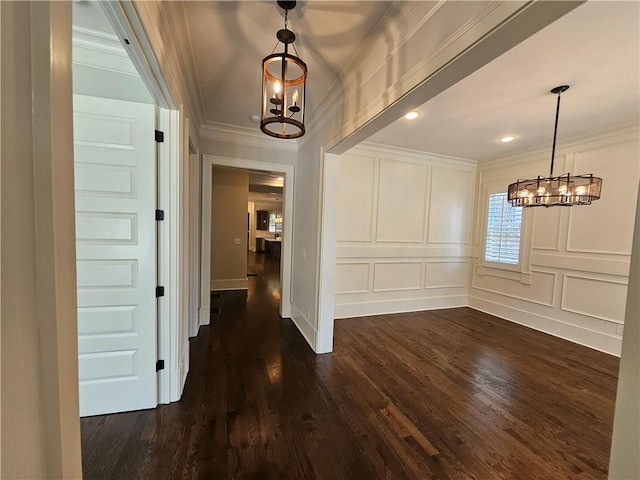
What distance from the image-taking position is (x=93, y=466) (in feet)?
5.09

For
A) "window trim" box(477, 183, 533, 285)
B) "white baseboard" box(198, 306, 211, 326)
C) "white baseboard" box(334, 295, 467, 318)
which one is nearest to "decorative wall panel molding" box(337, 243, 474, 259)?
"window trim" box(477, 183, 533, 285)

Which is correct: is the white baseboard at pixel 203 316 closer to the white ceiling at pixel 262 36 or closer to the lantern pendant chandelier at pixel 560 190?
the white ceiling at pixel 262 36

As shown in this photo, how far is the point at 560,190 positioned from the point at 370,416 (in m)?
2.78

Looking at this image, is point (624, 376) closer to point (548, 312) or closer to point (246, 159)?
point (246, 159)

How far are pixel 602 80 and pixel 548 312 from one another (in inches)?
121

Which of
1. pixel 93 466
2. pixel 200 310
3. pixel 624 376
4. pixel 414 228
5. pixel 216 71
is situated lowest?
pixel 93 466

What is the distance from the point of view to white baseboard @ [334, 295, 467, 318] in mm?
4230

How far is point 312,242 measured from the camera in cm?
322

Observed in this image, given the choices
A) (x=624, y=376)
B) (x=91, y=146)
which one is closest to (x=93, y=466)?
(x=91, y=146)

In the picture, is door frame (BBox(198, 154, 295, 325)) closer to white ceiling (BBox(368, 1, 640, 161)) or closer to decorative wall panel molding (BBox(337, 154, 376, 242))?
decorative wall panel molding (BBox(337, 154, 376, 242))

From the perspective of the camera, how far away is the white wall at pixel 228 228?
17.9ft

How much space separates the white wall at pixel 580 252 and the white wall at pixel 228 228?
483cm

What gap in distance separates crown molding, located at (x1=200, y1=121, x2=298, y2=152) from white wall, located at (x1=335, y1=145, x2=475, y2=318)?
94 centimetres

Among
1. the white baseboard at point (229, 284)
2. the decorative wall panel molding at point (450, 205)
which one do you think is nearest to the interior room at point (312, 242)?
the decorative wall panel molding at point (450, 205)
